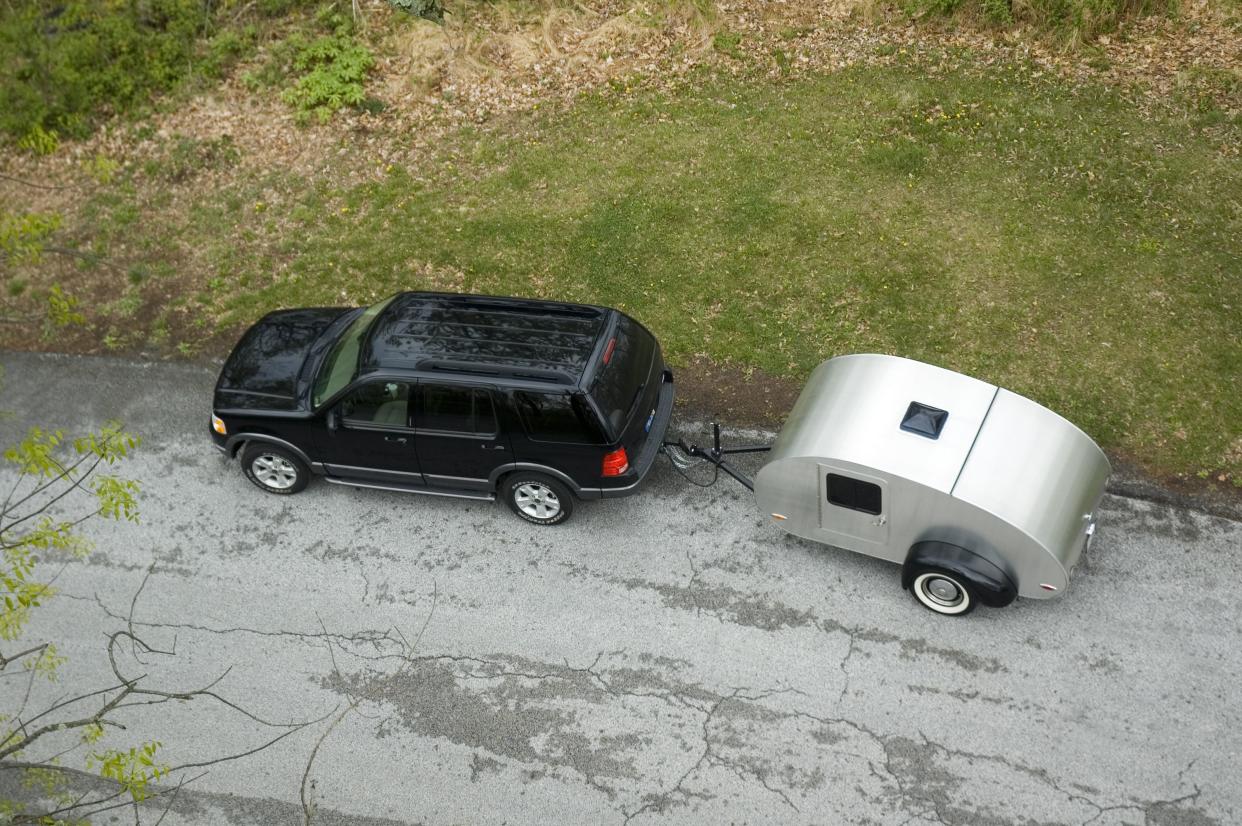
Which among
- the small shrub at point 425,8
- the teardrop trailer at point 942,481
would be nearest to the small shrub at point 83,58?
the small shrub at point 425,8

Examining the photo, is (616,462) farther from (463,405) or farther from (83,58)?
(83,58)

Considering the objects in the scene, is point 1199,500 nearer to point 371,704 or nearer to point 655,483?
point 655,483

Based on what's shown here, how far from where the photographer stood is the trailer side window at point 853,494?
7.55 metres

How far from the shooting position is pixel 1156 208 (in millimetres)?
11422

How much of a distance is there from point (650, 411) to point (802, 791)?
3.60 metres

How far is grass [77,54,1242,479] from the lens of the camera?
33.1 feet

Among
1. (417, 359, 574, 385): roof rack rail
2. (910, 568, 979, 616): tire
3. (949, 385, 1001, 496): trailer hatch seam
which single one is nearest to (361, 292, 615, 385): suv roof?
(417, 359, 574, 385): roof rack rail

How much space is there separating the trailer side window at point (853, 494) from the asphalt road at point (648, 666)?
3.33 feet

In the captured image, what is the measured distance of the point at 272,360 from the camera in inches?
368

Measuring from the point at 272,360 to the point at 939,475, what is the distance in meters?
6.52

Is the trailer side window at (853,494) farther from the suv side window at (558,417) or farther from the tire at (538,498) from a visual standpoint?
the tire at (538,498)

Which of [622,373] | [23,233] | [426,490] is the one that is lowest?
[426,490]

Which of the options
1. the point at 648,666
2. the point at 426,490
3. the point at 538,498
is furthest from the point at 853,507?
the point at 426,490

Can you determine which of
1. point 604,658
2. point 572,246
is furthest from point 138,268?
point 604,658
